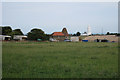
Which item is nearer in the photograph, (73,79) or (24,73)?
(73,79)

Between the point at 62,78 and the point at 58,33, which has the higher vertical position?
the point at 58,33

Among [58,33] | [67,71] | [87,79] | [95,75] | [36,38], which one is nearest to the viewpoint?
[87,79]

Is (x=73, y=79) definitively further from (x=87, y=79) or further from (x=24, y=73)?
(x=24, y=73)

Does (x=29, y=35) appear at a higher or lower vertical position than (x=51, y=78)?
higher

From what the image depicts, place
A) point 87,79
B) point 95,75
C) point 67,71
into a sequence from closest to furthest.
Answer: point 87,79
point 95,75
point 67,71

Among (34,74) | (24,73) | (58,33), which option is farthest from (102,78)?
(58,33)

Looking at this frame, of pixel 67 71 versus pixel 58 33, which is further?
pixel 58 33

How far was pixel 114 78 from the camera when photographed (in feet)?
17.0

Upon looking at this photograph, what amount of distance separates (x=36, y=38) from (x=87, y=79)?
38.4 meters

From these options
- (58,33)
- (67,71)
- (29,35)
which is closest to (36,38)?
(29,35)

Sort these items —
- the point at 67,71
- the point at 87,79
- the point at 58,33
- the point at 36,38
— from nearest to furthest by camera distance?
the point at 87,79, the point at 67,71, the point at 36,38, the point at 58,33

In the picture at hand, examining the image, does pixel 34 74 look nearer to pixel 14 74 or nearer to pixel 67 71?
pixel 14 74

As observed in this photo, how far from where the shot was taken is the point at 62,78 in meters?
5.15

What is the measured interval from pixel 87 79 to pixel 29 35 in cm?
3935
